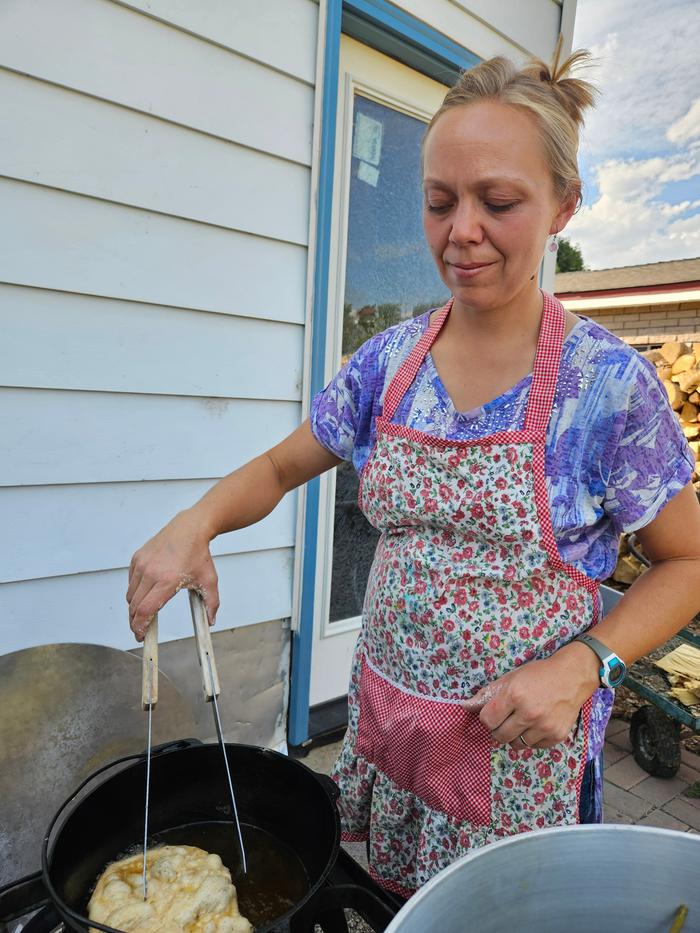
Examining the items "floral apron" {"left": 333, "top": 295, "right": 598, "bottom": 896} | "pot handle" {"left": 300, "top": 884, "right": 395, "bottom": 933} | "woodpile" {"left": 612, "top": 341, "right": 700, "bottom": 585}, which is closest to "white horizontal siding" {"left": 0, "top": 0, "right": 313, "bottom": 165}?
"floral apron" {"left": 333, "top": 295, "right": 598, "bottom": 896}

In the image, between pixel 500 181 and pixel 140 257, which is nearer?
pixel 500 181

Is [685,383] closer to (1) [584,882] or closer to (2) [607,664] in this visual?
(2) [607,664]

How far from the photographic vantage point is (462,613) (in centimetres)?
106

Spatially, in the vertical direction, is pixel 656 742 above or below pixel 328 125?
below

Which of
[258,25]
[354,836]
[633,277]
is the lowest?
[354,836]

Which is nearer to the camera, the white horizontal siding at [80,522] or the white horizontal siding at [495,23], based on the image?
the white horizontal siding at [80,522]

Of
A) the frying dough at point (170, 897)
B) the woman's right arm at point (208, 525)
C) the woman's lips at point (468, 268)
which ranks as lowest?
the frying dough at point (170, 897)

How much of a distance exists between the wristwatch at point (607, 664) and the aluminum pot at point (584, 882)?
287 millimetres

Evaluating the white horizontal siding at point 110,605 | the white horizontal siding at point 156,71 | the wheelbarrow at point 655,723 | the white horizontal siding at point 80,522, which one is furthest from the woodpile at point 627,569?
the white horizontal siding at point 156,71

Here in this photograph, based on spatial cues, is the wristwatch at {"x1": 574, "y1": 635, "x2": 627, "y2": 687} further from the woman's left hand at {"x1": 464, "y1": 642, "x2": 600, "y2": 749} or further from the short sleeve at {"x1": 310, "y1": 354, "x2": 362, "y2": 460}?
the short sleeve at {"x1": 310, "y1": 354, "x2": 362, "y2": 460}

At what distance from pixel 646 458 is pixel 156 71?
190 cm

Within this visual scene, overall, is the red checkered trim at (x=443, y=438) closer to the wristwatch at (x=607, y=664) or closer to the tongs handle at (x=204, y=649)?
the wristwatch at (x=607, y=664)

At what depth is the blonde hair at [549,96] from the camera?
98 centimetres

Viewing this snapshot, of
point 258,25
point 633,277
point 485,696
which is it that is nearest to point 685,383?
point 258,25
